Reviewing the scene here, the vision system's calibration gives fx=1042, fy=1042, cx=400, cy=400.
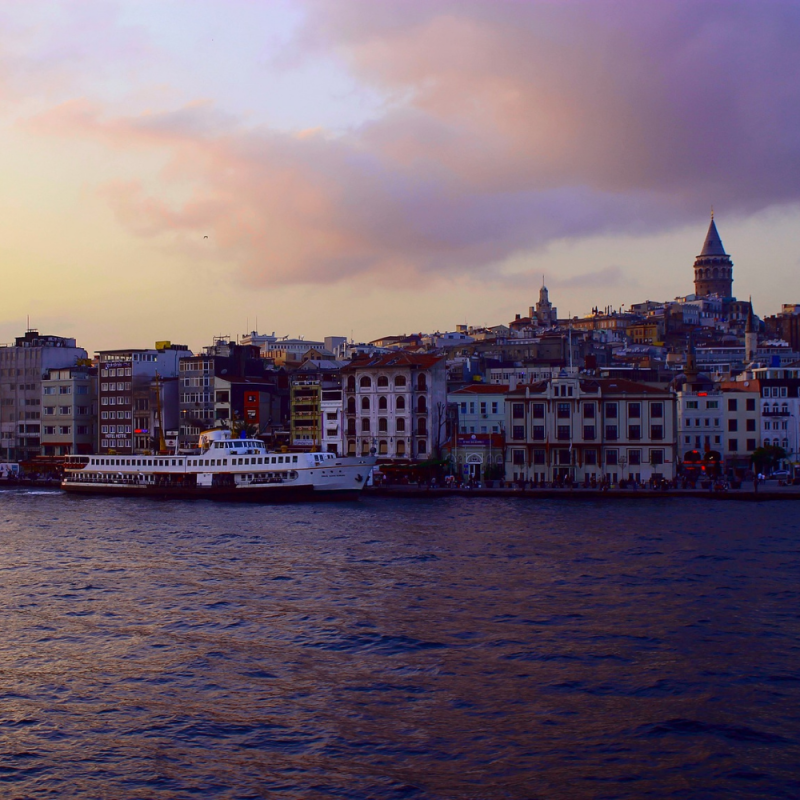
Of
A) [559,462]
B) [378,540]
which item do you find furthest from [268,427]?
[378,540]

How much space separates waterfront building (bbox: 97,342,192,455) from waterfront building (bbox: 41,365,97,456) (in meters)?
2.21

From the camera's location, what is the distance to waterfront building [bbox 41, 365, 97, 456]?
101m

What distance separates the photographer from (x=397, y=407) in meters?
80.9

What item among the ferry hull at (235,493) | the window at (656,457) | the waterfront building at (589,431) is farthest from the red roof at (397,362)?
the window at (656,457)

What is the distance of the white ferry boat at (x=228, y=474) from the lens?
224ft

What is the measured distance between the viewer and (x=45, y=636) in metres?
28.0

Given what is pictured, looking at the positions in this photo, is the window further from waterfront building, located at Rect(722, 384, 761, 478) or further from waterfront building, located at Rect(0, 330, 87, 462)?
waterfront building, located at Rect(0, 330, 87, 462)

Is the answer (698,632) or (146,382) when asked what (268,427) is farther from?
(698,632)

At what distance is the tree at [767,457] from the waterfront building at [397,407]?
23096 mm

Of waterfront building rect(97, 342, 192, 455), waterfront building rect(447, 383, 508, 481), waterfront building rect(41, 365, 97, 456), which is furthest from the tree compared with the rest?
waterfront building rect(41, 365, 97, 456)

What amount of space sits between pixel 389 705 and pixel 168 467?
2218 inches

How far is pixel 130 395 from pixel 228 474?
2896 centimetres

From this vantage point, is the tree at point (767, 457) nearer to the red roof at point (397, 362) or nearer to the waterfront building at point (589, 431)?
the waterfront building at point (589, 431)

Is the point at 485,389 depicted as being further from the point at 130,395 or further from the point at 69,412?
the point at 69,412
